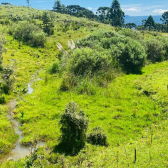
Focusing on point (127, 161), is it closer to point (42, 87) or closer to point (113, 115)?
point (113, 115)

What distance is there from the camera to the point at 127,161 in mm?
9289

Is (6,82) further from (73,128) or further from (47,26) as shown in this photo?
(47,26)

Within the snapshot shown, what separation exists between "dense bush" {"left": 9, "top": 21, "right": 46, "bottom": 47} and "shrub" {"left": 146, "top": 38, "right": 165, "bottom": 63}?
22602 mm

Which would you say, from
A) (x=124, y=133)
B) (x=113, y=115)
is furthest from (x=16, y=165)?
(x=113, y=115)

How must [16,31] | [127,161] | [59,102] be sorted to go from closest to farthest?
[127,161] → [59,102] → [16,31]

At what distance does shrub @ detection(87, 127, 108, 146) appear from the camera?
11547 mm

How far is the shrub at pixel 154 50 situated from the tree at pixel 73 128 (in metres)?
26.6

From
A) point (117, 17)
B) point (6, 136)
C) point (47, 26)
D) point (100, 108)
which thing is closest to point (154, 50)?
point (100, 108)

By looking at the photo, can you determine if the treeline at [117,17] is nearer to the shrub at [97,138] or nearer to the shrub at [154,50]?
the shrub at [154,50]

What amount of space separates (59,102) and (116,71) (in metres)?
10.6

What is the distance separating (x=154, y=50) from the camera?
110 ft

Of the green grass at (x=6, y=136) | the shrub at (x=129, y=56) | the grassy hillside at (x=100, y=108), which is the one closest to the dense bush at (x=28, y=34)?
the grassy hillside at (x=100, y=108)

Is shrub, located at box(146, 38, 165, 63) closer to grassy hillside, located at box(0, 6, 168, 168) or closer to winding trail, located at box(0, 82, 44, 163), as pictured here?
grassy hillside, located at box(0, 6, 168, 168)

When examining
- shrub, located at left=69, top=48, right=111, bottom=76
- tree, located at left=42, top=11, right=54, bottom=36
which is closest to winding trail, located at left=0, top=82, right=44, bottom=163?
shrub, located at left=69, top=48, right=111, bottom=76
